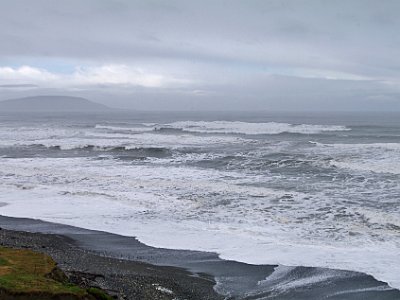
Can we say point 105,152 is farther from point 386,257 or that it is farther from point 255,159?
point 386,257

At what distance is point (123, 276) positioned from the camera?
9180mm

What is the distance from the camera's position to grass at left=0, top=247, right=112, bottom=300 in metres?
6.80

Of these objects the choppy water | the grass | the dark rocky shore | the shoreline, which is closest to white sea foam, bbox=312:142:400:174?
the choppy water

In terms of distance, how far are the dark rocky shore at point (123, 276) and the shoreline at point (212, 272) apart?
0.02m

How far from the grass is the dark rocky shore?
1.72 feet

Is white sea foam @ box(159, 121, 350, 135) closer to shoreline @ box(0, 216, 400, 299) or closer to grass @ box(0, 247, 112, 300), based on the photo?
shoreline @ box(0, 216, 400, 299)

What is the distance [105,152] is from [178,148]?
5.30 meters

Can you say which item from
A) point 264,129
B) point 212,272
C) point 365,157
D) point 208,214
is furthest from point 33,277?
point 264,129

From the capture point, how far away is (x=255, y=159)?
28.3m

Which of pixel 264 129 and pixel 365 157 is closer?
pixel 365 157

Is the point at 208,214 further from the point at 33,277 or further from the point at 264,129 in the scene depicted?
the point at 264,129

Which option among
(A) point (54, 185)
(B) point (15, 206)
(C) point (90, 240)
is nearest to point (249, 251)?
(C) point (90, 240)

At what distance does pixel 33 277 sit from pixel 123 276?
210 centimetres

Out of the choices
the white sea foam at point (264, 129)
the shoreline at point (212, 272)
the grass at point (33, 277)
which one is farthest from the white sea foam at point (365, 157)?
the grass at point (33, 277)
